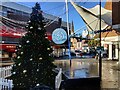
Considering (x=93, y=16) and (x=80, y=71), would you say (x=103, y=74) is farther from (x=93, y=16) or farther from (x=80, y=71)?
(x=93, y=16)

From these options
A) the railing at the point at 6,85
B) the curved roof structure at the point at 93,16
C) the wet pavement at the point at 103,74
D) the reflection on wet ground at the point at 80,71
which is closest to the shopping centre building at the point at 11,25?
the curved roof structure at the point at 93,16

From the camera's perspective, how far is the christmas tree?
7965 mm

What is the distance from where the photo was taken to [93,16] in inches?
788

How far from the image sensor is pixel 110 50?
27.9 metres

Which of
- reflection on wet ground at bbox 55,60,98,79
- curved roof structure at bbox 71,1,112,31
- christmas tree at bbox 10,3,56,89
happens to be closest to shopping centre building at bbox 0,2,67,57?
curved roof structure at bbox 71,1,112,31

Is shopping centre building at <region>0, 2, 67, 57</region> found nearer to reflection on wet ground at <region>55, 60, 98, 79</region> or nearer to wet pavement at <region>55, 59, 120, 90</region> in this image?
reflection on wet ground at <region>55, 60, 98, 79</region>

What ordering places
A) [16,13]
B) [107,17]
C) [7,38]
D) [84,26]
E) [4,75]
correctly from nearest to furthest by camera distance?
[4,75], [107,17], [84,26], [7,38], [16,13]

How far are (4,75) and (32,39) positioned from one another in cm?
282

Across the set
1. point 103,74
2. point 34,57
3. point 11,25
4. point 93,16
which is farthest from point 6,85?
point 11,25

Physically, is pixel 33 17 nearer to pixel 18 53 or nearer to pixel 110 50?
pixel 18 53

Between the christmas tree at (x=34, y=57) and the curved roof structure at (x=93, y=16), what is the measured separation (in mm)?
10135

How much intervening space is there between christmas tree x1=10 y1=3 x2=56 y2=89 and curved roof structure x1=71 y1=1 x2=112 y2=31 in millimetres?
10135

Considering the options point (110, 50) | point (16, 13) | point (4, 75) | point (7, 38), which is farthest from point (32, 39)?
point (110, 50)

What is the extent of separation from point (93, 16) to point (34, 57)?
41.7 feet
